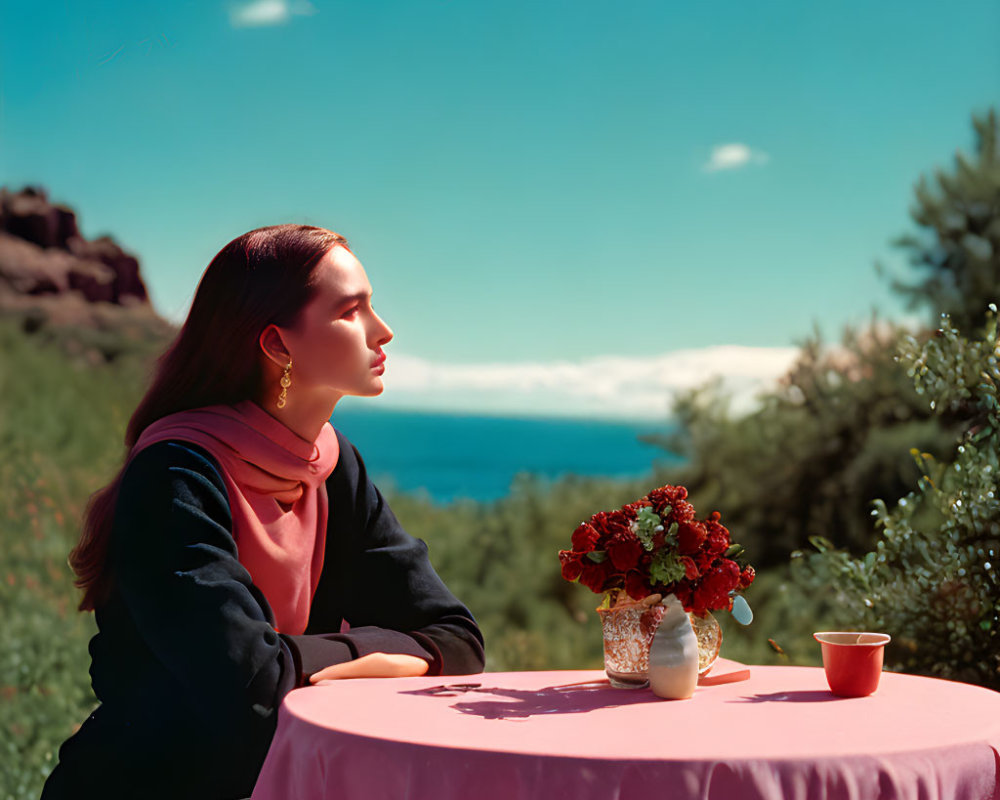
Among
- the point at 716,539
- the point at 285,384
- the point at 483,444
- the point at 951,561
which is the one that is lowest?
Answer: the point at 951,561

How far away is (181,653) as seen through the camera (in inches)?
79.9

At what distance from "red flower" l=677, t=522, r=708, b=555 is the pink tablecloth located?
29cm

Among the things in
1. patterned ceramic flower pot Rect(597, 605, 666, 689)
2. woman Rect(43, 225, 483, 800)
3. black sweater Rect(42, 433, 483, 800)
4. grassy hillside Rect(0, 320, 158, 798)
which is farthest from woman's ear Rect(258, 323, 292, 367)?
grassy hillside Rect(0, 320, 158, 798)

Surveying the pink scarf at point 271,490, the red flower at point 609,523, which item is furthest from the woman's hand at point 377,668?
the red flower at point 609,523

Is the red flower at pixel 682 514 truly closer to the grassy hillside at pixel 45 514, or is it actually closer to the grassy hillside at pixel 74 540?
the grassy hillside at pixel 74 540

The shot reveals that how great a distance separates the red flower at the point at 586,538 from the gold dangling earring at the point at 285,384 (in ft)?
2.38

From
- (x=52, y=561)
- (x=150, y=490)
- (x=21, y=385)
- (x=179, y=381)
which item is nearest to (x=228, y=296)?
(x=179, y=381)

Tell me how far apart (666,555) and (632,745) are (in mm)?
469

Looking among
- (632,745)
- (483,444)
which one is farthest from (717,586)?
(483,444)

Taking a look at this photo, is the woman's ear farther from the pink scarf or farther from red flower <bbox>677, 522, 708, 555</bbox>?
red flower <bbox>677, 522, 708, 555</bbox>

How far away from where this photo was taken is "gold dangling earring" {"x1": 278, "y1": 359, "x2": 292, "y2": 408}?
7.69 feet

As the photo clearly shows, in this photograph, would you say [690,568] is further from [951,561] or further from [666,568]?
[951,561]

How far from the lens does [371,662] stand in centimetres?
229

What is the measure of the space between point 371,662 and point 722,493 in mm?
5275
